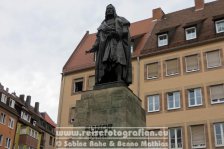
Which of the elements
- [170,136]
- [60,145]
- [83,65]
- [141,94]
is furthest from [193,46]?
[60,145]

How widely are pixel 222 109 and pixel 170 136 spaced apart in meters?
4.31

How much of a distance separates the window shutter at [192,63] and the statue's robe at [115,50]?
19.0 metres

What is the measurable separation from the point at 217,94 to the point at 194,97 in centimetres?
174

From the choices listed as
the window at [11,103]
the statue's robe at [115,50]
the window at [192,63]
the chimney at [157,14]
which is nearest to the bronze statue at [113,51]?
the statue's robe at [115,50]

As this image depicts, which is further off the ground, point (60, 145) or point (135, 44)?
point (135, 44)

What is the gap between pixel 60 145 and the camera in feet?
33.8

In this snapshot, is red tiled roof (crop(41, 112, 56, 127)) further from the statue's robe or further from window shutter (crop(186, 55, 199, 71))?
the statue's robe

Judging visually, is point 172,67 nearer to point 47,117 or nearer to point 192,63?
point 192,63

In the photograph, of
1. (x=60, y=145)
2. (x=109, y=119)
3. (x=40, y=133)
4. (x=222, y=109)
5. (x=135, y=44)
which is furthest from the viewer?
(x=40, y=133)

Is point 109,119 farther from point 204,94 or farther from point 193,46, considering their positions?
point 193,46

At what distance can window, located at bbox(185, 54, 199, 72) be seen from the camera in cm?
2852

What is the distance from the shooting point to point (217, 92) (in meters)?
26.8

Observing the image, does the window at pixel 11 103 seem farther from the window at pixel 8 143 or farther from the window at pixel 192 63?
the window at pixel 192 63

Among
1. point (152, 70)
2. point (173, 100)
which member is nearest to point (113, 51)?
point (173, 100)
